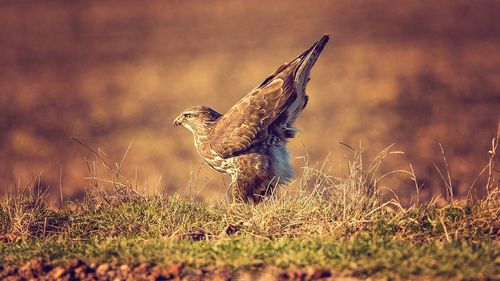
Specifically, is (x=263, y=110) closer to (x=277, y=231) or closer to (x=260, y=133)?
(x=260, y=133)

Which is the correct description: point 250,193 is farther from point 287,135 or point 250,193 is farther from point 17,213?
point 17,213

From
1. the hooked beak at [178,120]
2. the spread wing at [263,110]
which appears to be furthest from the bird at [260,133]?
the hooked beak at [178,120]

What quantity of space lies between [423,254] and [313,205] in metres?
1.93

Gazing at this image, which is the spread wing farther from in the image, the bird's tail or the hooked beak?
the hooked beak

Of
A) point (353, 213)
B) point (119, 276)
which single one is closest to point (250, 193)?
point (353, 213)

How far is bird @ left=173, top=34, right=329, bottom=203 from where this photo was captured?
8.23 meters

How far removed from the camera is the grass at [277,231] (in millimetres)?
5621

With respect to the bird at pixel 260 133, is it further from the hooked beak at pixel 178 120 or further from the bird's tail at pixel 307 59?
the hooked beak at pixel 178 120

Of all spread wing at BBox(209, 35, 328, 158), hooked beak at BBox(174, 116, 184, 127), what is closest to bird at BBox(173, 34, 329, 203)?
spread wing at BBox(209, 35, 328, 158)

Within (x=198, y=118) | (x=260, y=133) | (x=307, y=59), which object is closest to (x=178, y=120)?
(x=198, y=118)

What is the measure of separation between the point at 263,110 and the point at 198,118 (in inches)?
36.0

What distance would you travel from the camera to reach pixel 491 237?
6.76 meters

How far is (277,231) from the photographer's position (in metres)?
7.07

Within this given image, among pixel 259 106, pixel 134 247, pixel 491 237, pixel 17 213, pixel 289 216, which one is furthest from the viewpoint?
pixel 259 106
